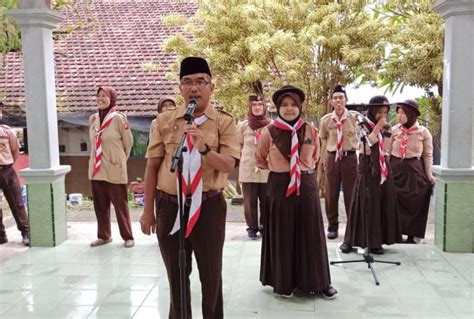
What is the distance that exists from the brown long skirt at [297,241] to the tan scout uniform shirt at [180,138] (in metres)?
1.12

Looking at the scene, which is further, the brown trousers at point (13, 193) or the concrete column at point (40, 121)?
the brown trousers at point (13, 193)

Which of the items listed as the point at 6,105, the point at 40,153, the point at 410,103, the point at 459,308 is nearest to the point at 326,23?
the point at 410,103

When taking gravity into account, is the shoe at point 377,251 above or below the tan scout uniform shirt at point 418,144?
below

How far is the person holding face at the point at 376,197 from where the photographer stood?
479cm

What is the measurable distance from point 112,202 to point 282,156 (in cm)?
236

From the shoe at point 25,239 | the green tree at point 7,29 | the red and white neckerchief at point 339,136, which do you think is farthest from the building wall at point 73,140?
the red and white neckerchief at point 339,136

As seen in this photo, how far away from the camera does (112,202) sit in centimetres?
548

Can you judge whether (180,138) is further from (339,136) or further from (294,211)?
(339,136)

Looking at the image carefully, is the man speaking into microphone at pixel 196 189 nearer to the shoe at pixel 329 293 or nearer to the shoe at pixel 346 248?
the shoe at pixel 329 293

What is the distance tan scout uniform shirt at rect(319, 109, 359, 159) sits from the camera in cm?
549

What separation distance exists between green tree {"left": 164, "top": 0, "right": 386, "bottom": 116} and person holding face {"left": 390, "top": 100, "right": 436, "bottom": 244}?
7.47 ft

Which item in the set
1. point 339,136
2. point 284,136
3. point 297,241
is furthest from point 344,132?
point 297,241

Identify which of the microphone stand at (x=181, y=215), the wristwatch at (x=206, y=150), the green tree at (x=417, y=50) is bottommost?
the microphone stand at (x=181, y=215)

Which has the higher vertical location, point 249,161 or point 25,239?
point 249,161
